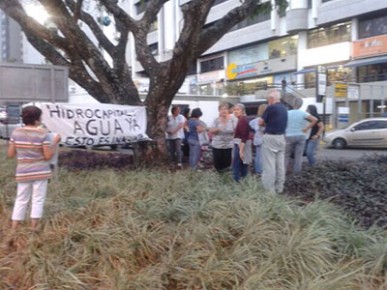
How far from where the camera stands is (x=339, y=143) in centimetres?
2202

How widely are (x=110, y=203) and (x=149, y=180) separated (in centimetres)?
139

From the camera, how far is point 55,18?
31.5 ft

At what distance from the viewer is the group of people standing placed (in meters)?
6.93

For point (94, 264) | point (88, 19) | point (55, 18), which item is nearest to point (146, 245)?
point (94, 264)

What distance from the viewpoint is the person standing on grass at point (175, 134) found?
1062 cm

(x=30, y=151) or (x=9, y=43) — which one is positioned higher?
(x=9, y=43)

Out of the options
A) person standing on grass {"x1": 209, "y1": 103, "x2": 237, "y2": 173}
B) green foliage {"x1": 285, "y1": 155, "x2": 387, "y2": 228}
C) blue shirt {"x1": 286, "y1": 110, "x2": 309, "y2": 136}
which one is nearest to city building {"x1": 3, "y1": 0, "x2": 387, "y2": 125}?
green foliage {"x1": 285, "y1": 155, "x2": 387, "y2": 228}

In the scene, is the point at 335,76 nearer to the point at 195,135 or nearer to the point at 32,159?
the point at 195,135

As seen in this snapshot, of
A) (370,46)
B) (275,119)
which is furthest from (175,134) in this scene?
(370,46)

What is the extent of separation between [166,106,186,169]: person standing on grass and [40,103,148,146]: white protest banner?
0.97 meters

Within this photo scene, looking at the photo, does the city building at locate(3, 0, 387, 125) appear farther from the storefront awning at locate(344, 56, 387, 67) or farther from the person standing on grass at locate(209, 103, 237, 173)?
the person standing on grass at locate(209, 103, 237, 173)

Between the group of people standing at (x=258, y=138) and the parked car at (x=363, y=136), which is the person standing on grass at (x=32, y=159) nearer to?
the group of people standing at (x=258, y=138)

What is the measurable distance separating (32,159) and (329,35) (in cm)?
3518

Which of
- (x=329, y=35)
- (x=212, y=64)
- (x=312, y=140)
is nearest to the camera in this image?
(x=312, y=140)
